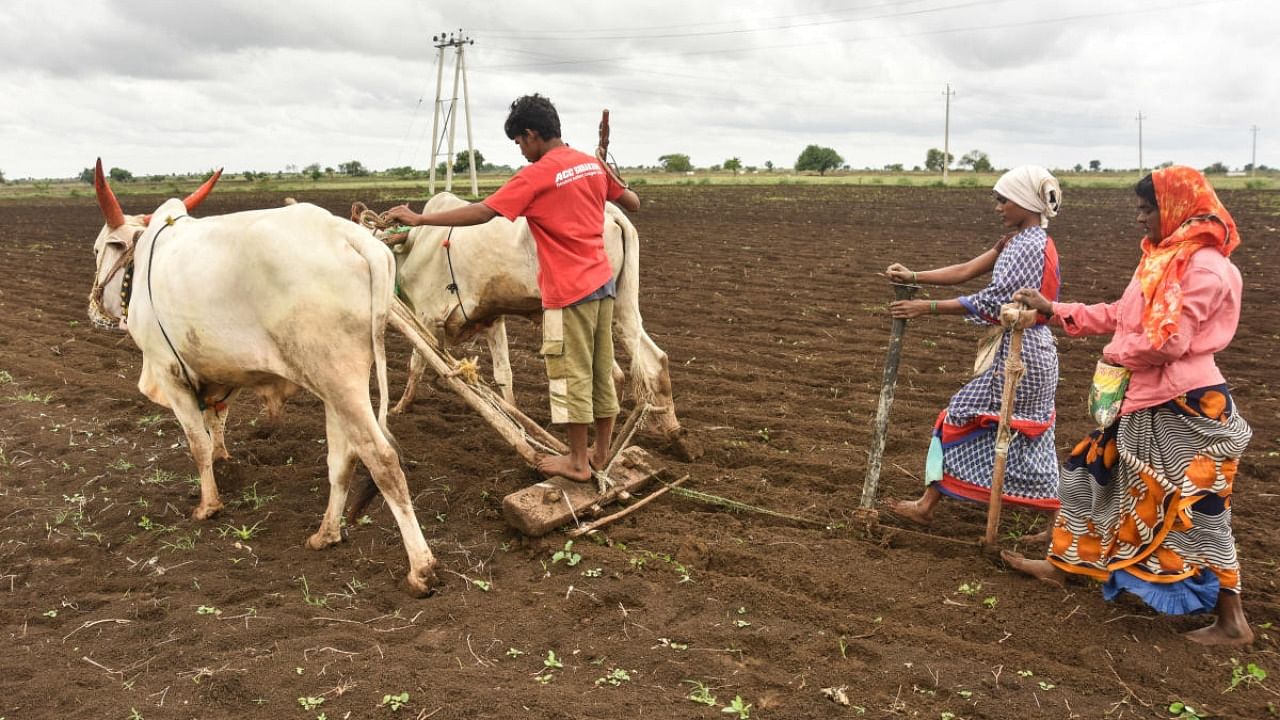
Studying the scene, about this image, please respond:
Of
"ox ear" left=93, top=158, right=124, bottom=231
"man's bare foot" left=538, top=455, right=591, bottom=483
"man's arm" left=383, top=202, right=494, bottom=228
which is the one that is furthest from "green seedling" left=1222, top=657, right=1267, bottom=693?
"ox ear" left=93, top=158, right=124, bottom=231

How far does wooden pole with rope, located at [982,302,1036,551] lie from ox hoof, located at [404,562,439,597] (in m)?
2.63

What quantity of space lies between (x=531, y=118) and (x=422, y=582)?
226 centimetres

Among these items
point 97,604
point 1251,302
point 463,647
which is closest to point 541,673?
point 463,647

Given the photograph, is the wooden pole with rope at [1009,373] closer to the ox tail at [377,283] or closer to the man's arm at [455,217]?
the man's arm at [455,217]

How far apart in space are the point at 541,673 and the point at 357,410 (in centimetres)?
162

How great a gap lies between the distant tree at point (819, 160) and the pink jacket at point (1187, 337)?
72.3 meters

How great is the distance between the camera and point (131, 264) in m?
A: 5.55

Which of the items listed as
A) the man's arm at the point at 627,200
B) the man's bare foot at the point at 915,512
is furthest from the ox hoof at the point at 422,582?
the man's bare foot at the point at 915,512

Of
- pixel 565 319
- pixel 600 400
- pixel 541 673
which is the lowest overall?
pixel 541 673

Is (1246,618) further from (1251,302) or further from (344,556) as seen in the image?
(1251,302)

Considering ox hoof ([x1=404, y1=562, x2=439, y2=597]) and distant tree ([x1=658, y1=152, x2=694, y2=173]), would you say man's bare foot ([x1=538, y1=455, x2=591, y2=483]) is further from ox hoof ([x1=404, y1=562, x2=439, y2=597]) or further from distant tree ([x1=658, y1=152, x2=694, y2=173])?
distant tree ([x1=658, y1=152, x2=694, y2=173])

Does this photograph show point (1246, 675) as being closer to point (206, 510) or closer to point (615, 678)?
point (615, 678)

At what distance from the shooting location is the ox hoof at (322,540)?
15.4ft

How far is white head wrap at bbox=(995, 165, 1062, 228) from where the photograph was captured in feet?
13.7
